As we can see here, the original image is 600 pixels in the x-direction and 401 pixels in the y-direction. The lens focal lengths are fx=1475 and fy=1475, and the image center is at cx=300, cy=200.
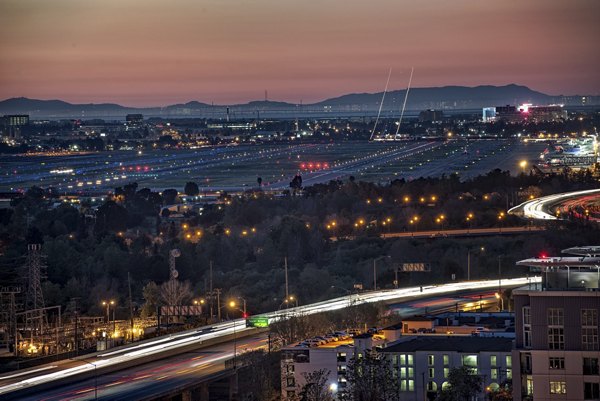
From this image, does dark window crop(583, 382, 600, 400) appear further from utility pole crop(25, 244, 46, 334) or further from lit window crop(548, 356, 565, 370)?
utility pole crop(25, 244, 46, 334)

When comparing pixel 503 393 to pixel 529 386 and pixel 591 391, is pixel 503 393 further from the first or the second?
pixel 591 391

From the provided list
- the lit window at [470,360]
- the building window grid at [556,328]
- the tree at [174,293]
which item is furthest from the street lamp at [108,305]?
the building window grid at [556,328]

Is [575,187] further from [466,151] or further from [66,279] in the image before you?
[466,151]

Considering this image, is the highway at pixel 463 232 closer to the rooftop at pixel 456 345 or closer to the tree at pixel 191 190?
the rooftop at pixel 456 345

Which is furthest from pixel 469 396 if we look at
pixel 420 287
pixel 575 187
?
pixel 575 187

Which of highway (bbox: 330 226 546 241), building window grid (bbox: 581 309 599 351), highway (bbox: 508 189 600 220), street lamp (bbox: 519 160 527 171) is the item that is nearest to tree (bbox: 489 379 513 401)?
building window grid (bbox: 581 309 599 351)
